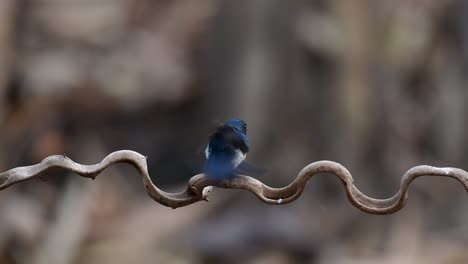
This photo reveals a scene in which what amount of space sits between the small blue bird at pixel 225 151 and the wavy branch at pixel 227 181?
0.02 meters

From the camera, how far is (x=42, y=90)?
780 centimetres

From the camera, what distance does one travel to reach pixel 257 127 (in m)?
7.13

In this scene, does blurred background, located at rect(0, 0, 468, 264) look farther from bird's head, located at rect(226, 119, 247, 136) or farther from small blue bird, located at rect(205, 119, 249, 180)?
small blue bird, located at rect(205, 119, 249, 180)

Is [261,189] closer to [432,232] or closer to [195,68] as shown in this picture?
[432,232]

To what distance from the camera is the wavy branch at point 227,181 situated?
188 cm

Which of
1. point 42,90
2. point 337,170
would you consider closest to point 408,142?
point 42,90

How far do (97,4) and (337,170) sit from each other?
8497 mm

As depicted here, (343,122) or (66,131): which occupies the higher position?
(343,122)

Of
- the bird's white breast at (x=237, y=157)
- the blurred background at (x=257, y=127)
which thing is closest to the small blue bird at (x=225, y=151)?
the bird's white breast at (x=237, y=157)

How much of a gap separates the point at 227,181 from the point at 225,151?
0.07 meters

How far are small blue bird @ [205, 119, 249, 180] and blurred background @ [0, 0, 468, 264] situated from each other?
3585 mm

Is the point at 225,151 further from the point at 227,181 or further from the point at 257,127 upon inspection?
the point at 257,127

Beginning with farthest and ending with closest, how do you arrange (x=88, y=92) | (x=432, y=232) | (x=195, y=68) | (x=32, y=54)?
(x=195, y=68), (x=32, y=54), (x=88, y=92), (x=432, y=232)

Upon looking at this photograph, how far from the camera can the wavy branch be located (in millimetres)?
1877
